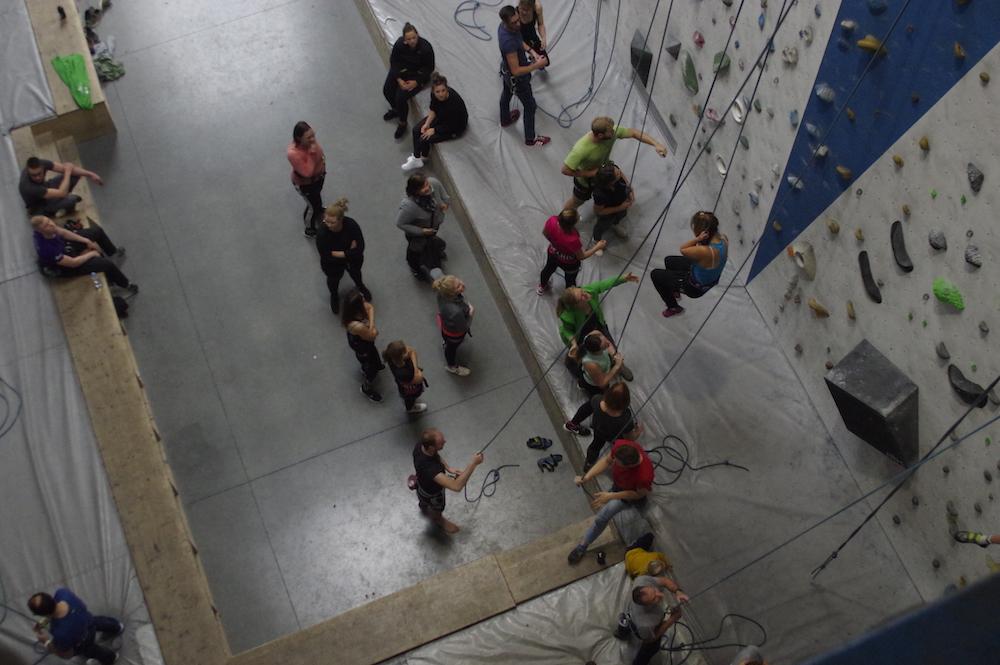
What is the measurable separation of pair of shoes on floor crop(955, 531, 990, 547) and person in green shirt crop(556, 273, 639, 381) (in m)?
2.18

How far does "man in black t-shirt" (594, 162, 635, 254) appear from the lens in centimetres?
547

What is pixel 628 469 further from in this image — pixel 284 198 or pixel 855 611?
pixel 284 198

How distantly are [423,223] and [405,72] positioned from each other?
5.49 feet

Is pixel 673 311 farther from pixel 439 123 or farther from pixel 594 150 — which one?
pixel 439 123

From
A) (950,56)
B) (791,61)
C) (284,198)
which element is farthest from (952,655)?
(284,198)

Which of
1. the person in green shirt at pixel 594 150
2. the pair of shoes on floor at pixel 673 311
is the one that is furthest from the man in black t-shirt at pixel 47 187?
the pair of shoes on floor at pixel 673 311

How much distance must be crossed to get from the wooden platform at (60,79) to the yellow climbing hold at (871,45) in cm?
567

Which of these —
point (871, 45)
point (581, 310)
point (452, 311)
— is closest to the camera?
point (871, 45)

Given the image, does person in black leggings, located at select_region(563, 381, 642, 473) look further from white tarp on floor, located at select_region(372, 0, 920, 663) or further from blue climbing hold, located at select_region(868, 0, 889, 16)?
blue climbing hold, located at select_region(868, 0, 889, 16)

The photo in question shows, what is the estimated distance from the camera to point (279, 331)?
5.64 meters

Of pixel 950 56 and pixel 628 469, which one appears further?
pixel 628 469


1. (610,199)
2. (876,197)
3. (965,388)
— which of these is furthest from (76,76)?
(965,388)

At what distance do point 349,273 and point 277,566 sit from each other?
2.03 m

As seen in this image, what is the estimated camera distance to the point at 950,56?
11.4 ft
